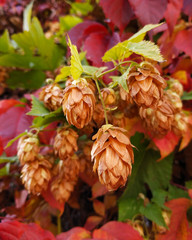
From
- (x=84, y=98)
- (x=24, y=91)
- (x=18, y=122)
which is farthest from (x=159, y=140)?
(x=24, y=91)

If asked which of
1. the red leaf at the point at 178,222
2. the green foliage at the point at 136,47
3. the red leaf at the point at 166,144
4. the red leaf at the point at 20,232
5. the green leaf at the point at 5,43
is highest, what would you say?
the green leaf at the point at 5,43

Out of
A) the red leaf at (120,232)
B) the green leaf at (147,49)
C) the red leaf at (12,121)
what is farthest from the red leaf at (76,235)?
the green leaf at (147,49)

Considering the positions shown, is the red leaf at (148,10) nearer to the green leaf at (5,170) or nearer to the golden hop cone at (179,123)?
the golden hop cone at (179,123)

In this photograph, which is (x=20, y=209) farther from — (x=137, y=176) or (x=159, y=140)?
(x=159, y=140)

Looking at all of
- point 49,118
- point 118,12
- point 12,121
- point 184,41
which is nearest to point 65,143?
point 49,118

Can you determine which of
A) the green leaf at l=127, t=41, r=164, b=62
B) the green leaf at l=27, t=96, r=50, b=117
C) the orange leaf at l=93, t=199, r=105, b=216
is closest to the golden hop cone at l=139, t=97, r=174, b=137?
the green leaf at l=127, t=41, r=164, b=62

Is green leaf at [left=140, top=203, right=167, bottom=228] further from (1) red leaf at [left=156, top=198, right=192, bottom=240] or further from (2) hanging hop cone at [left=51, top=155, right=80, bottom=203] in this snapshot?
(2) hanging hop cone at [left=51, top=155, right=80, bottom=203]

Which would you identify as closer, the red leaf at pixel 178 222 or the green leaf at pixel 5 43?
the red leaf at pixel 178 222
